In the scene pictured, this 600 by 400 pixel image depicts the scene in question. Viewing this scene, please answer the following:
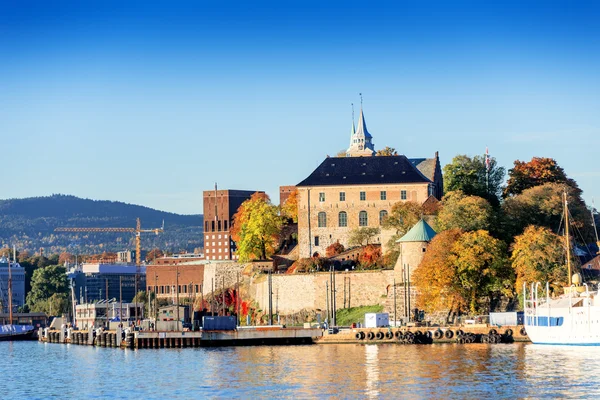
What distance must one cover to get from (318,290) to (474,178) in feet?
56.0

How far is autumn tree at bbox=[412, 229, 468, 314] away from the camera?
91.3 meters

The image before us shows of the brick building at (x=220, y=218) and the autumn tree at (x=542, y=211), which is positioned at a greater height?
the brick building at (x=220, y=218)

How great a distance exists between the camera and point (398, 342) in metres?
88.1

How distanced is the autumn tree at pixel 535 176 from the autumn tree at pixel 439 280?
1865 cm

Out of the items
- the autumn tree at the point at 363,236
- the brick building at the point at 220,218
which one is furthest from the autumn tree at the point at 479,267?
the brick building at the point at 220,218

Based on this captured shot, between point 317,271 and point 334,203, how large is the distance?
36.3 ft

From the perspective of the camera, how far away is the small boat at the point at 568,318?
76.9 m

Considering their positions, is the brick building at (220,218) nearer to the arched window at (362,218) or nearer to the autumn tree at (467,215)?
the arched window at (362,218)

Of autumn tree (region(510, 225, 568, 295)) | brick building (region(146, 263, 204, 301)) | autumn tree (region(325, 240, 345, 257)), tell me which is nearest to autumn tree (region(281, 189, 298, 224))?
autumn tree (region(325, 240, 345, 257))

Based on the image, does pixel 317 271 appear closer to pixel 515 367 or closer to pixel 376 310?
pixel 376 310

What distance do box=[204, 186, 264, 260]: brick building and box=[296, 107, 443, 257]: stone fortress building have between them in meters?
57.4

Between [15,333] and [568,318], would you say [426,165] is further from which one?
[568,318]

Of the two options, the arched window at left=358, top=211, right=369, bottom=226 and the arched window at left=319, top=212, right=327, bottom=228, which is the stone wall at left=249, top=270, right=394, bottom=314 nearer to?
the arched window at left=319, top=212, right=327, bottom=228

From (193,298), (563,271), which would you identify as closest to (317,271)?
(563,271)
